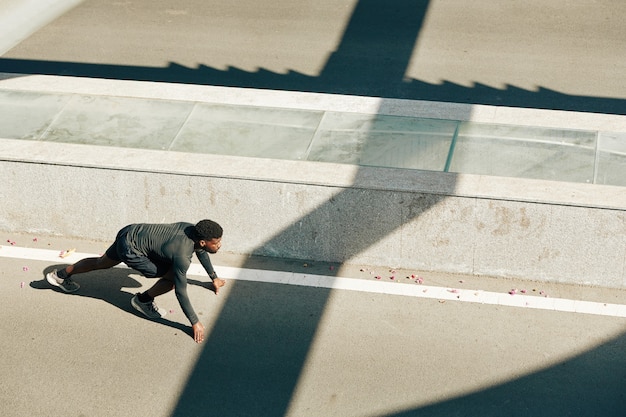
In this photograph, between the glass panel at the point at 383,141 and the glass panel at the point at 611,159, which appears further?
the glass panel at the point at 383,141

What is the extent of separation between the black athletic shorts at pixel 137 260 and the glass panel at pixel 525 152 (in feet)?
10.5

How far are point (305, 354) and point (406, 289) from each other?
→ 4.54 feet

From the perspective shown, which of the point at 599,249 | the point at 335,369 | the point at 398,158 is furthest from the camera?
the point at 398,158

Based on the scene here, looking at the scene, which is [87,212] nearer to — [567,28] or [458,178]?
[458,178]

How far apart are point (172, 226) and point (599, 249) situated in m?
4.06

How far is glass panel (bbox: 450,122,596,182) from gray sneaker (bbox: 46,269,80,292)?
403 cm

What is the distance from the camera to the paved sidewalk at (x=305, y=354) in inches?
331

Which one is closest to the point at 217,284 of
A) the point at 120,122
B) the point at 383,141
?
the point at 383,141

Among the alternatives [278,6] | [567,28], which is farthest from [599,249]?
[278,6]

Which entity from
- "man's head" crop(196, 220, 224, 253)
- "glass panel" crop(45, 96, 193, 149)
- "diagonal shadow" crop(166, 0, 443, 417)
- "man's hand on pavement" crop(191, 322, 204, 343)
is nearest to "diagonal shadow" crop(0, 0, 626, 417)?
"diagonal shadow" crop(166, 0, 443, 417)

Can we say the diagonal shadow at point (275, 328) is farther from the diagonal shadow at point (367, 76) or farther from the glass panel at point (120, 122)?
the diagonal shadow at point (367, 76)

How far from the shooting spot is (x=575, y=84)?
13.8 meters

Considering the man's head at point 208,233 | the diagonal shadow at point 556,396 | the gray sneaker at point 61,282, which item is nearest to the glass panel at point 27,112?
the gray sneaker at point 61,282

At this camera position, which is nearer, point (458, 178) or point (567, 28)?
point (458, 178)
